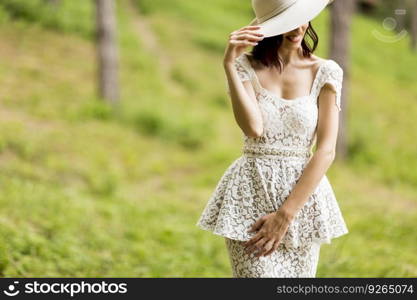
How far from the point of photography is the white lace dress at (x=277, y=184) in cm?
320

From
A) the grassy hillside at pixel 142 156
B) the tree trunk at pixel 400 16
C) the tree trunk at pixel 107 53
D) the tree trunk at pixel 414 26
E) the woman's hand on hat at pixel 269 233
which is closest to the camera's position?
the woman's hand on hat at pixel 269 233

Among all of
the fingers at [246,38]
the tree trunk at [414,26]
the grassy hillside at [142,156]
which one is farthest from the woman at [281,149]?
the tree trunk at [414,26]

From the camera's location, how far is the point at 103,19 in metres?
12.9

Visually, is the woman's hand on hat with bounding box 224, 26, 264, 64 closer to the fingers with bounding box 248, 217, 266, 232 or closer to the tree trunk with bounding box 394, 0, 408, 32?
the fingers with bounding box 248, 217, 266, 232

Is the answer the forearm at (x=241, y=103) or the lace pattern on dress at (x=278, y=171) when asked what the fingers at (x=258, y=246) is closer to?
the lace pattern on dress at (x=278, y=171)

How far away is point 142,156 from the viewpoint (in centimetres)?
1113

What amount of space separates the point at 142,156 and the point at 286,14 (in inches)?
323

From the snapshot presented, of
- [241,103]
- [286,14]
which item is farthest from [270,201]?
[286,14]

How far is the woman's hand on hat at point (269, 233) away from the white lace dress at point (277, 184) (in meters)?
0.04

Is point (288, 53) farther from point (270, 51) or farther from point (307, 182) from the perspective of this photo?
point (307, 182)

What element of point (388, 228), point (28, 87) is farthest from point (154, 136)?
point (388, 228)

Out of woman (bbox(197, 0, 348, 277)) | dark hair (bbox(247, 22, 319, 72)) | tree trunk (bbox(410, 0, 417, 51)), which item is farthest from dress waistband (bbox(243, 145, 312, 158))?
tree trunk (bbox(410, 0, 417, 51))

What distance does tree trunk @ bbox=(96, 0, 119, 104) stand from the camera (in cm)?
1289

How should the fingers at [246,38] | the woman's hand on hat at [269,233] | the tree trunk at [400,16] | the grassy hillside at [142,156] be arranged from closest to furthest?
the fingers at [246,38] < the woman's hand on hat at [269,233] < the tree trunk at [400,16] < the grassy hillside at [142,156]
